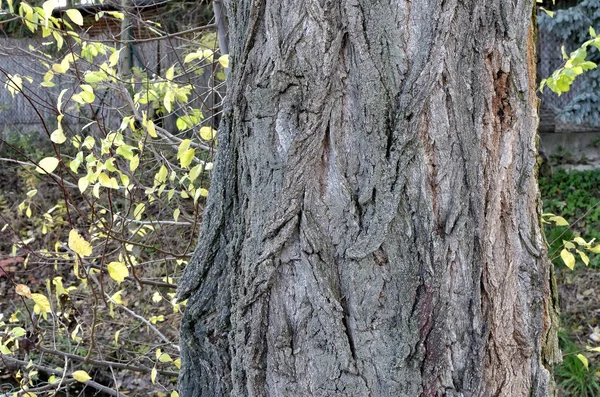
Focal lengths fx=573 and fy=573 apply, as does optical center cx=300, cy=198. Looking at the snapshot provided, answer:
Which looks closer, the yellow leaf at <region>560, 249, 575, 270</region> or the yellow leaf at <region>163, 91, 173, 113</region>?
the yellow leaf at <region>560, 249, 575, 270</region>

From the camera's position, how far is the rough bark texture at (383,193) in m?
1.33

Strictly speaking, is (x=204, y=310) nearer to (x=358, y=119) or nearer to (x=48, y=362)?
(x=358, y=119)

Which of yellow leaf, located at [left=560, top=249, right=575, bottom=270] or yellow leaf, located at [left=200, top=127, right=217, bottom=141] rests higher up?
yellow leaf, located at [left=200, top=127, right=217, bottom=141]

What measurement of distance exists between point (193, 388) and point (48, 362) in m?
4.23

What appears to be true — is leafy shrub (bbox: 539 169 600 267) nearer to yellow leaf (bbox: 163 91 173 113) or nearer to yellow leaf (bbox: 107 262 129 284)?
yellow leaf (bbox: 163 91 173 113)

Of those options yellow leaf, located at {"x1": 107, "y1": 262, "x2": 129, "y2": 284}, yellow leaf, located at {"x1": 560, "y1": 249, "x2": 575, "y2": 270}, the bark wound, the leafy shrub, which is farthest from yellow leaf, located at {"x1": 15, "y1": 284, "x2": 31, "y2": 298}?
the leafy shrub

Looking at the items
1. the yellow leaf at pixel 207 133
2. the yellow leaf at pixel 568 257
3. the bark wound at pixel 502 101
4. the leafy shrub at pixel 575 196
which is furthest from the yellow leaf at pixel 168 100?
the leafy shrub at pixel 575 196

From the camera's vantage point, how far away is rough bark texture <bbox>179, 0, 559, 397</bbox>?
133cm

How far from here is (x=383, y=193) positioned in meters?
1.33

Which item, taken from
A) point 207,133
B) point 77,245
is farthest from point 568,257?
point 77,245

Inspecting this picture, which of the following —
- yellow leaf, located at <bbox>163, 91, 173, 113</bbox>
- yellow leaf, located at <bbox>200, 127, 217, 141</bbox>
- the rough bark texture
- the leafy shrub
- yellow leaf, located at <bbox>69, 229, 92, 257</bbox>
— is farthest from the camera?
the leafy shrub

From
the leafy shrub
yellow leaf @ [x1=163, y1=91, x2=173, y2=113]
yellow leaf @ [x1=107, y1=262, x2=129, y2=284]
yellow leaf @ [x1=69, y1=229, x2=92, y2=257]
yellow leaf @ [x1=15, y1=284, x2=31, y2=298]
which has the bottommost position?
the leafy shrub

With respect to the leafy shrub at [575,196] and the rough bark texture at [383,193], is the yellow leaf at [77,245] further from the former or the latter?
the leafy shrub at [575,196]

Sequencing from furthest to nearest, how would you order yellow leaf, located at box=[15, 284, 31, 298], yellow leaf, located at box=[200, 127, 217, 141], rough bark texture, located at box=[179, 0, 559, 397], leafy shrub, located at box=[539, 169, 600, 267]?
leafy shrub, located at box=[539, 169, 600, 267]
yellow leaf, located at box=[200, 127, 217, 141]
yellow leaf, located at box=[15, 284, 31, 298]
rough bark texture, located at box=[179, 0, 559, 397]
